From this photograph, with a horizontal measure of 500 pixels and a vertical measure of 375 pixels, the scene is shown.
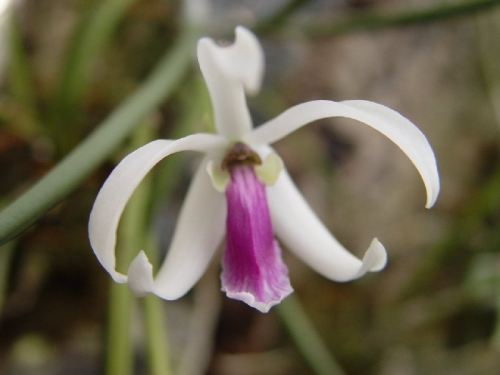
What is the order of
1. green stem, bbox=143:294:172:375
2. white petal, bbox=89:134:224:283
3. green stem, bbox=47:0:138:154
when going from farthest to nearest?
green stem, bbox=47:0:138:154 < green stem, bbox=143:294:172:375 < white petal, bbox=89:134:224:283

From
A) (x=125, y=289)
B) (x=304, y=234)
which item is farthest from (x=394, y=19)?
(x=125, y=289)

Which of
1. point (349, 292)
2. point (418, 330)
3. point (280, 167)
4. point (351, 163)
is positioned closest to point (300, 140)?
point (351, 163)

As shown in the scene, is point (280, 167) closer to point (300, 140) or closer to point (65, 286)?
point (65, 286)

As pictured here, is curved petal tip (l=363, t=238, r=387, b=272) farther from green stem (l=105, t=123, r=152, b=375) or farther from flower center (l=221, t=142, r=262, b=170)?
green stem (l=105, t=123, r=152, b=375)

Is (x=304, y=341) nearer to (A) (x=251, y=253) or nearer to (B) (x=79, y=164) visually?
(A) (x=251, y=253)

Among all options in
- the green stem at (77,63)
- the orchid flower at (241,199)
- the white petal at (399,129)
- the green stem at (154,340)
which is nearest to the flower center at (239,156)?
the orchid flower at (241,199)

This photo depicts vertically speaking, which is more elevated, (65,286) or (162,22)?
(162,22)

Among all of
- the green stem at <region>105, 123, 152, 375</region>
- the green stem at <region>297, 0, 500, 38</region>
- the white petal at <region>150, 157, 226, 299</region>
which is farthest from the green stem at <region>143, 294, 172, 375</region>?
the green stem at <region>297, 0, 500, 38</region>
